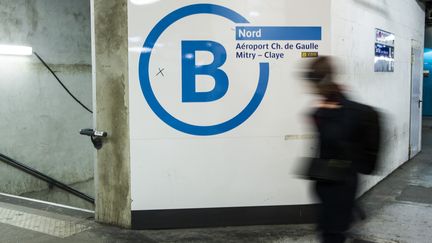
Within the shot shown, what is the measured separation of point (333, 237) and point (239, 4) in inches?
98.7

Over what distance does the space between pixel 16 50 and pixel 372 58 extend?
16.8 ft

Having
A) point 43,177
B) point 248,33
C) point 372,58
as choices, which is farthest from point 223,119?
point 43,177

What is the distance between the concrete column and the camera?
186 inches

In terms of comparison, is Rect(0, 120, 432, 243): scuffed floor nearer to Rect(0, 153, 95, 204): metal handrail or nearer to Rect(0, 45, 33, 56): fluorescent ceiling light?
Rect(0, 153, 95, 204): metal handrail

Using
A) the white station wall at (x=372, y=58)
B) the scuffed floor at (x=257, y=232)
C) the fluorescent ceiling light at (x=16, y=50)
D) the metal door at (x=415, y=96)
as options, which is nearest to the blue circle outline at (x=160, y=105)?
the white station wall at (x=372, y=58)

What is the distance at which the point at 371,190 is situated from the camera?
21.3ft

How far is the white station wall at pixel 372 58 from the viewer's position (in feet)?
17.6

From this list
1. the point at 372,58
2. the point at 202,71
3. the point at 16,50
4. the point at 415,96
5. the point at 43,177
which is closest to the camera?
the point at 202,71

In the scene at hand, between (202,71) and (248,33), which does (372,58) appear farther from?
(202,71)

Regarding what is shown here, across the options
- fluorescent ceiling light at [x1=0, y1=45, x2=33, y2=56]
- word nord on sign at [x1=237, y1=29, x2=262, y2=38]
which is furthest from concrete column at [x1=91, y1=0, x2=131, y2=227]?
fluorescent ceiling light at [x1=0, y1=45, x2=33, y2=56]

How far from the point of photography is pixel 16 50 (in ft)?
22.2

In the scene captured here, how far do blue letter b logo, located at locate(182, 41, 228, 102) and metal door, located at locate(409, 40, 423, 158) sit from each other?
5350 mm

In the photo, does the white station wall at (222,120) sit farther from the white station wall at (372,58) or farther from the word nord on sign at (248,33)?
the white station wall at (372,58)

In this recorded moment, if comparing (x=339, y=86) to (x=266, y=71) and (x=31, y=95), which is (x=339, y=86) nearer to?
(x=266, y=71)
